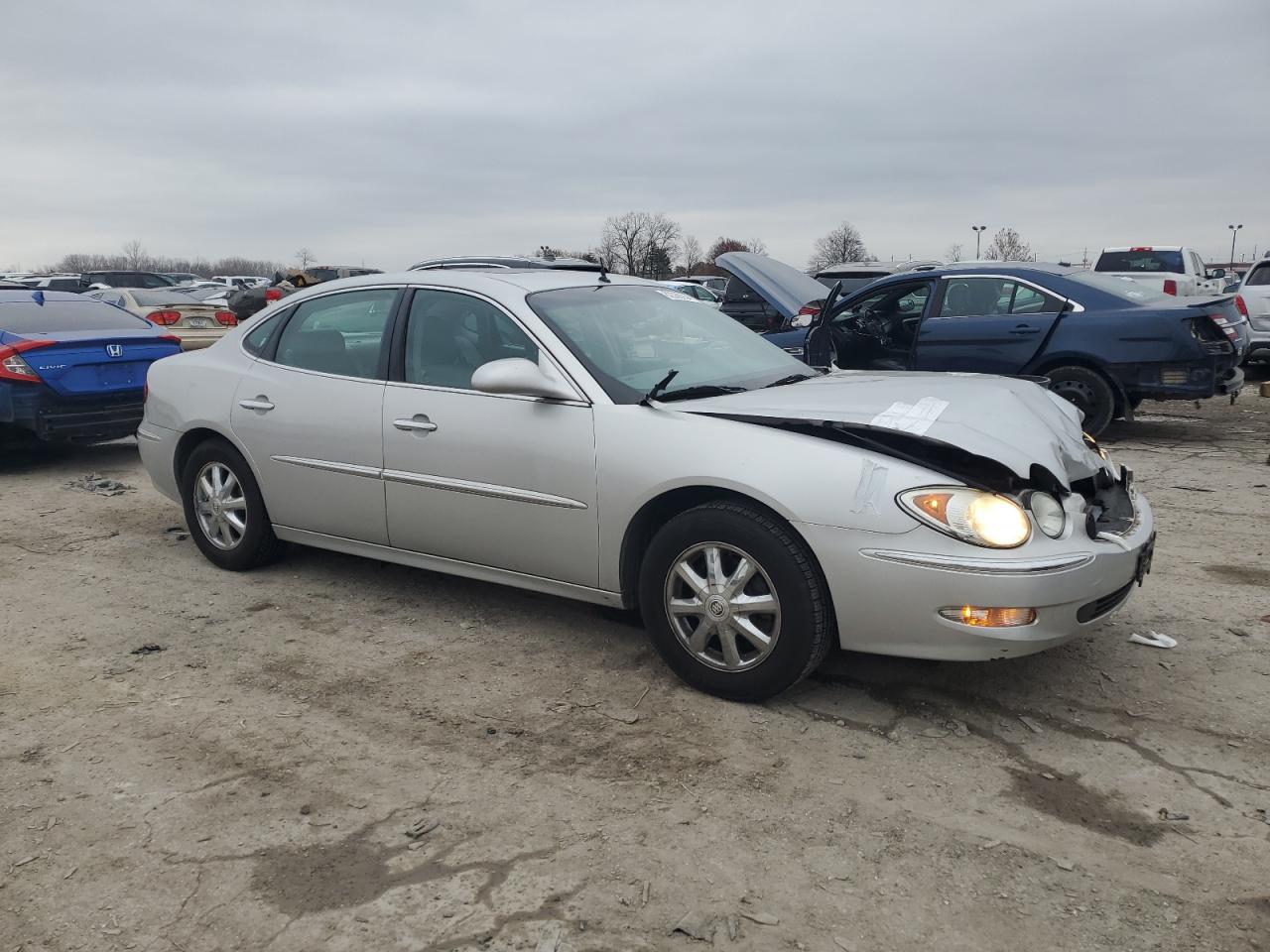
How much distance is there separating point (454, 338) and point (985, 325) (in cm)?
592

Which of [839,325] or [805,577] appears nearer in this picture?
[805,577]

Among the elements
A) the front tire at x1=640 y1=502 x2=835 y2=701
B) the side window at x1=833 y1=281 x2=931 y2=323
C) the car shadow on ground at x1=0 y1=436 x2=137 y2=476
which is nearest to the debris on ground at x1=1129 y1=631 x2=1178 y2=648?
the front tire at x1=640 y1=502 x2=835 y2=701

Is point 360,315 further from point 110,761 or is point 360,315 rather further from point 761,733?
point 761,733

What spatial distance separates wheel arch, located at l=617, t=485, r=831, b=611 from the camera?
3610mm

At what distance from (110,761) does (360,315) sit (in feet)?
7.40

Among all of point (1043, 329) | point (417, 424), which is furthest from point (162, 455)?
point (1043, 329)

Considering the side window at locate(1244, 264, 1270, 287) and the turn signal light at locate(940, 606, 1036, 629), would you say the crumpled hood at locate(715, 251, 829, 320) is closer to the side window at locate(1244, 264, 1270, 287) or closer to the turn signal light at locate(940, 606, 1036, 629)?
the turn signal light at locate(940, 606, 1036, 629)

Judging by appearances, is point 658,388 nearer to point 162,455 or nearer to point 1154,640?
point 1154,640

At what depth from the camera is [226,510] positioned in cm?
525

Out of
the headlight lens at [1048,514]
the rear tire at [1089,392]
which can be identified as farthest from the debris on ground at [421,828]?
the rear tire at [1089,392]

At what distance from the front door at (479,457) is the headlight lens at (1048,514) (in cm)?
153

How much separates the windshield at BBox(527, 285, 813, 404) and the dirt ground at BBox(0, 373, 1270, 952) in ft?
3.66

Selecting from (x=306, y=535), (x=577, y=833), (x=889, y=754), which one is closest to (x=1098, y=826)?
(x=889, y=754)

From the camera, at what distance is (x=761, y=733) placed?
3426 mm
